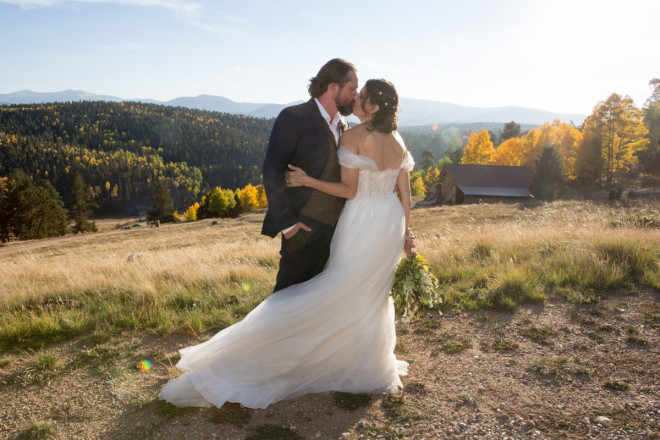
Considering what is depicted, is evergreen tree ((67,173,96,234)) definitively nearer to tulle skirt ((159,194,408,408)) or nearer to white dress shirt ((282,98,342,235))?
tulle skirt ((159,194,408,408))

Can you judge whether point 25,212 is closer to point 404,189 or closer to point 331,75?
point 331,75

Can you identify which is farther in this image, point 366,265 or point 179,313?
point 179,313

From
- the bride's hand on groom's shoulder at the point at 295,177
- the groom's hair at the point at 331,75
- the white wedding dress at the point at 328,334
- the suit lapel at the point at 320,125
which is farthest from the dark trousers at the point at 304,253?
→ the groom's hair at the point at 331,75

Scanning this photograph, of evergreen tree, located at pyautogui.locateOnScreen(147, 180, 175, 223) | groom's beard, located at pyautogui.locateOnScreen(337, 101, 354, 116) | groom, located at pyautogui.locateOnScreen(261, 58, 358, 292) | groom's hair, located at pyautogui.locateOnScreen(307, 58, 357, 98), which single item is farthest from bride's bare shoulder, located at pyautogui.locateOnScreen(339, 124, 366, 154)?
evergreen tree, located at pyautogui.locateOnScreen(147, 180, 175, 223)

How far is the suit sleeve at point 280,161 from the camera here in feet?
12.4

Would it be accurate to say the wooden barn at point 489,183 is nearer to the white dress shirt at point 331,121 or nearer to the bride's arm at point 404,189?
the bride's arm at point 404,189

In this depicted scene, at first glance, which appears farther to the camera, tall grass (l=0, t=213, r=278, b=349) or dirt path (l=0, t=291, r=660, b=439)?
tall grass (l=0, t=213, r=278, b=349)

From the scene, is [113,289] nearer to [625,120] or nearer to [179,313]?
[179,313]

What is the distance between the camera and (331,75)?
3.90m

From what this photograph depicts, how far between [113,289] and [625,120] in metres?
45.0

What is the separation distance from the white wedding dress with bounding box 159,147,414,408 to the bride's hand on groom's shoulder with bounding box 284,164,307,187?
1.41ft

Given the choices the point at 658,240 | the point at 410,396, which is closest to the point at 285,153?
the point at 410,396

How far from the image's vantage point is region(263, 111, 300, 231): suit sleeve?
3771 millimetres

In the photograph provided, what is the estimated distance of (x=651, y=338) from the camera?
15.3ft
